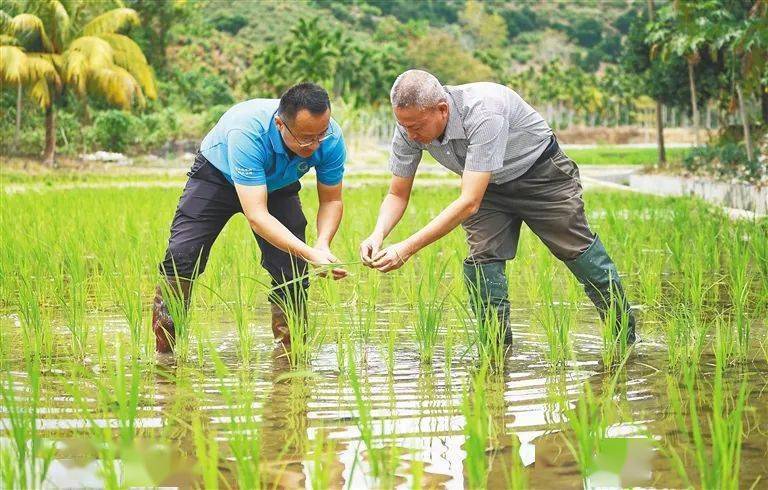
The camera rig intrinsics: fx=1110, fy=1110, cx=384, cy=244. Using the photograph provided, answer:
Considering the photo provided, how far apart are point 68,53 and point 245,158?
23097mm

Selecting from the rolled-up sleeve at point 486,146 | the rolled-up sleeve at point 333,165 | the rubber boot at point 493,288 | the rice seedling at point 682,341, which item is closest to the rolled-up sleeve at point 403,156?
the rolled-up sleeve at point 333,165

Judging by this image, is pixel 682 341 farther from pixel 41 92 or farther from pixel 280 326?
pixel 41 92

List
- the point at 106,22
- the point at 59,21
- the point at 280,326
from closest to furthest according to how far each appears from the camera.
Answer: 1. the point at 280,326
2. the point at 59,21
3. the point at 106,22

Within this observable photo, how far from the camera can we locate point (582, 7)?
4016 inches

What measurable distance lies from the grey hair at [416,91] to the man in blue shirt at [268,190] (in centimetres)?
27

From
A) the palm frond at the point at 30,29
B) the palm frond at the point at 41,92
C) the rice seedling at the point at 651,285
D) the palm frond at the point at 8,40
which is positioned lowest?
the rice seedling at the point at 651,285

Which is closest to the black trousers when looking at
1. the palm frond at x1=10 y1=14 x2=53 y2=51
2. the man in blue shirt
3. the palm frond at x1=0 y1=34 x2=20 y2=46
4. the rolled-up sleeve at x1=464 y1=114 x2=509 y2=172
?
the man in blue shirt

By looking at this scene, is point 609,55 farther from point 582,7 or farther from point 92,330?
point 92,330

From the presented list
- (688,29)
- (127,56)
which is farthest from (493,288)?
(127,56)

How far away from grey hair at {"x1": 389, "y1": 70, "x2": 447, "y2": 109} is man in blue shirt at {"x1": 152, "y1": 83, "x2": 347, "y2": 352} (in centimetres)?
27

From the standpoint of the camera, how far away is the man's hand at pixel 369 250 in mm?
3736

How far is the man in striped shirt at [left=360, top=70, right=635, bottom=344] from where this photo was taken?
370cm

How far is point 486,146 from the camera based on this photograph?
3.70 meters

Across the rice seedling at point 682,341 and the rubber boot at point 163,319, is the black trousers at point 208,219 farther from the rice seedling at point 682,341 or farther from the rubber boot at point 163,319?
the rice seedling at point 682,341
